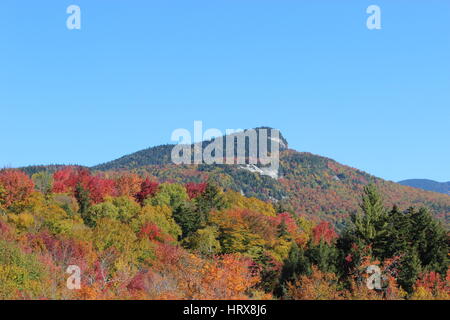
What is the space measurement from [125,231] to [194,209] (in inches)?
955

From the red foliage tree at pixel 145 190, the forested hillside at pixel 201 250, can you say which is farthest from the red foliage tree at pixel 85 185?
the red foliage tree at pixel 145 190

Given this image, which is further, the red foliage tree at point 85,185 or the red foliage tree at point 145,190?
the red foliage tree at point 145,190

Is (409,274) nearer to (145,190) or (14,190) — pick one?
(14,190)

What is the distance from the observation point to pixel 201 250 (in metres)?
79.5

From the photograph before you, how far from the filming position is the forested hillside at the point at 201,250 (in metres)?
47.4

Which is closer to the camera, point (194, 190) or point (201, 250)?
point (201, 250)

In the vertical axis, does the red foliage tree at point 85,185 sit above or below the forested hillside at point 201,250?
above

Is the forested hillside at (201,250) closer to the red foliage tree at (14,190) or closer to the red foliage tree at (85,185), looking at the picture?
the red foliage tree at (14,190)

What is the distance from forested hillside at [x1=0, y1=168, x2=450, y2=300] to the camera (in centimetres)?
4744

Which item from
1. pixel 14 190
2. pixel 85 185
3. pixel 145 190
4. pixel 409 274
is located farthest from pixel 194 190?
pixel 409 274

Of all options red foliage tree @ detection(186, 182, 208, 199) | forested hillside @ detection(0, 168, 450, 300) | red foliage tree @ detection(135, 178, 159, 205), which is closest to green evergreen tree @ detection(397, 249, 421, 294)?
forested hillside @ detection(0, 168, 450, 300)

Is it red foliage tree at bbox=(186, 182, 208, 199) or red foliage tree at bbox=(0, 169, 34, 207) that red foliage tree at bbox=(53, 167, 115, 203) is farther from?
red foliage tree at bbox=(186, 182, 208, 199)

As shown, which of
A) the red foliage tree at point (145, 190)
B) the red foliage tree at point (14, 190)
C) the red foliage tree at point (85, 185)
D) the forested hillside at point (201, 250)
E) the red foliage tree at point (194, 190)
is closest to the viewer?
the forested hillside at point (201, 250)
